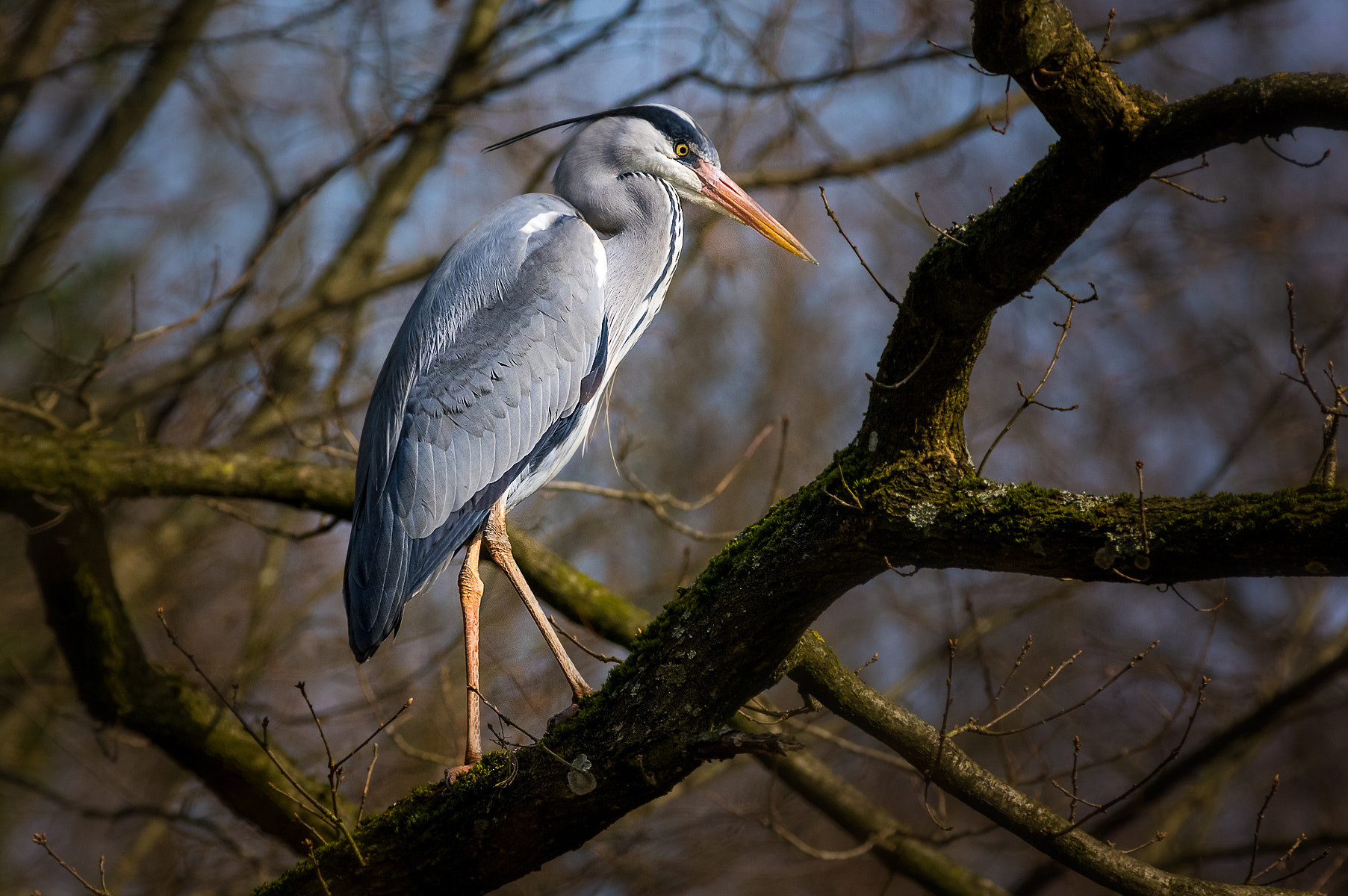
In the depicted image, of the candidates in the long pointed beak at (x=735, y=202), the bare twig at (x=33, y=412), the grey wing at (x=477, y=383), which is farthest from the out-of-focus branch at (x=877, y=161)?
the bare twig at (x=33, y=412)

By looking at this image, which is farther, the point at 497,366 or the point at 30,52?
the point at 30,52

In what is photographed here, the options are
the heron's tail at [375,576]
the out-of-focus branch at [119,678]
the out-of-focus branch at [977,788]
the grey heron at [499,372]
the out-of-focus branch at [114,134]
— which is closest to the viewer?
the out-of-focus branch at [977,788]

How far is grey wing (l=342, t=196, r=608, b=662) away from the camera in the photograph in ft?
12.5

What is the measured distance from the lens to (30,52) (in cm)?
595

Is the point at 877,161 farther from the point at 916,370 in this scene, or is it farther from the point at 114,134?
the point at 114,134

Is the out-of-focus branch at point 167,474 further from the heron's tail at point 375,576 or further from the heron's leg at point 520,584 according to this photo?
the heron's leg at point 520,584

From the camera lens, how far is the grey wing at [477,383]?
150 inches

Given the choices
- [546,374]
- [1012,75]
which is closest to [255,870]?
[546,374]

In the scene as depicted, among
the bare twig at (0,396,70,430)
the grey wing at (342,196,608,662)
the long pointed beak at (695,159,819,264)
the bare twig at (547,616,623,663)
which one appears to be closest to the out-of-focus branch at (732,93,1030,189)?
the long pointed beak at (695,159,819,264)

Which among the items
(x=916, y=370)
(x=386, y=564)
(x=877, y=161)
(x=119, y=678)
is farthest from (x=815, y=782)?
(x=877, y=161)

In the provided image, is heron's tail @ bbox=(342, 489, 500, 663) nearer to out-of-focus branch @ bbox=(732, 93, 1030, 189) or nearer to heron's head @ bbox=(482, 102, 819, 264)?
heron's head @ bbox=(482, 102, 819, 264)

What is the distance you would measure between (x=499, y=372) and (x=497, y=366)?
0.03 meters

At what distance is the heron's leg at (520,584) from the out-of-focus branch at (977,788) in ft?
2.50

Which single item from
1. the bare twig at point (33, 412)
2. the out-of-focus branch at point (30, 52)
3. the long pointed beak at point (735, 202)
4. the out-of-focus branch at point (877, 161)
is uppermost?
the out-of-focus branch at point (877, 161)
